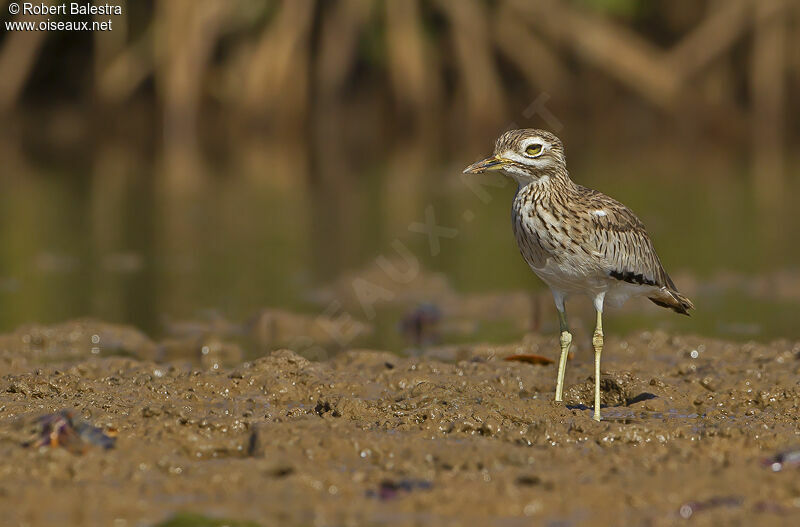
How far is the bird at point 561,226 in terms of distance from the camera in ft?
19.7

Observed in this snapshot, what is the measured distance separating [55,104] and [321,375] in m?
19.0

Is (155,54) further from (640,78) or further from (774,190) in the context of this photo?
(774,190)

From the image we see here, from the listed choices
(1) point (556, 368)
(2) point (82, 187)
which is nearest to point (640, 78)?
(2) point (82, 187)

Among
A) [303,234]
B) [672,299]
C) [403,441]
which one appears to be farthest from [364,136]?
[403,441]

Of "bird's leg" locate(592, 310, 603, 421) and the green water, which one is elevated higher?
the green water

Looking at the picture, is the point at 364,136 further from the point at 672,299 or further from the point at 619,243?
the point at 619,243

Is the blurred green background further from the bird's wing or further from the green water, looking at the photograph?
the bird's wing

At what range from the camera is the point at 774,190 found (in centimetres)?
1556
